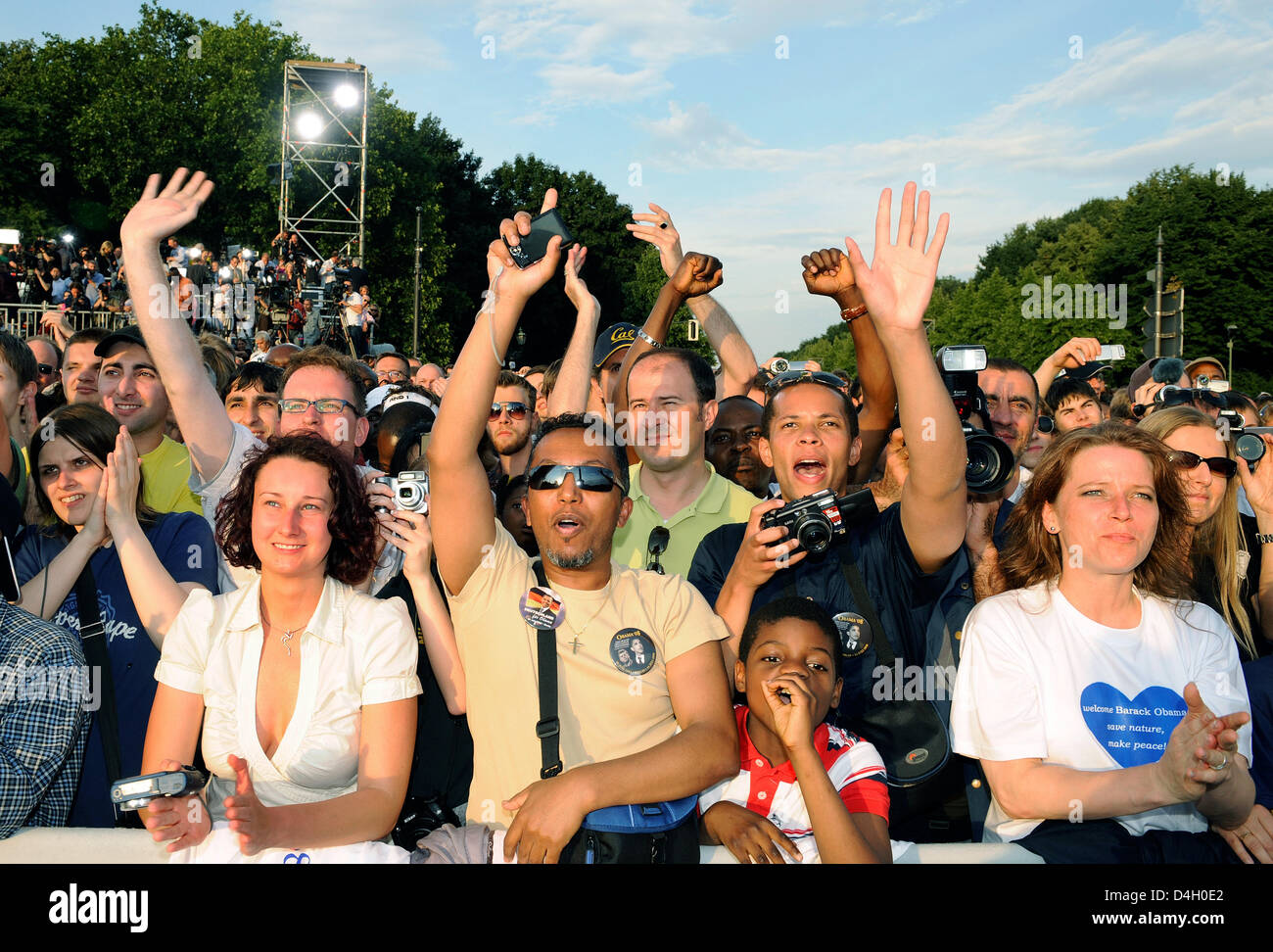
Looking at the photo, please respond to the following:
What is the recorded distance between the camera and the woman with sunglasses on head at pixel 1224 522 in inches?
166

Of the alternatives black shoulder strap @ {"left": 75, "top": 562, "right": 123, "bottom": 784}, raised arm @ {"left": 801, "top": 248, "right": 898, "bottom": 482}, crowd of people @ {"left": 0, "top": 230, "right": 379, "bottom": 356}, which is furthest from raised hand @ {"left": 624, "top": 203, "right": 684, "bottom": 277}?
crowd of people @ {"left": 0, "top": 230, "right": 379, "bottom": 356}

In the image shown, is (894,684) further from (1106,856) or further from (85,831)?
(85,831)

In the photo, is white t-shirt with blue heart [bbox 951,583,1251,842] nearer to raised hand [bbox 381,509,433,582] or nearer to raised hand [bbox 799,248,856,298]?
raised hand [bbox 799,248,856,298]

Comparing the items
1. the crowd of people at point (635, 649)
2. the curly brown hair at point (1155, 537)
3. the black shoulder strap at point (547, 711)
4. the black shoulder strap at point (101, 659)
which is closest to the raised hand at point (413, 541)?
Result: the crowd of people at point (635, 649)

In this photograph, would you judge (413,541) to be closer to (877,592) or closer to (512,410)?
(877,592)

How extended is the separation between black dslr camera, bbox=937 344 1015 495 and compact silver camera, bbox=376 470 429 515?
5.74 ft

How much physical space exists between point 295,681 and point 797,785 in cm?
154

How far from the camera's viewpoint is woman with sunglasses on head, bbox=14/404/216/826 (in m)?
3.54

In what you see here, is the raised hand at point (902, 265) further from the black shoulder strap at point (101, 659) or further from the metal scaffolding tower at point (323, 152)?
the metal scaffolding tower at point (323, 152)

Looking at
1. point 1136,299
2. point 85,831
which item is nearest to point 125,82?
point 1136,299

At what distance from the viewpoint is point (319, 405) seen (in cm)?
425

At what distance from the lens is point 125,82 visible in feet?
146
